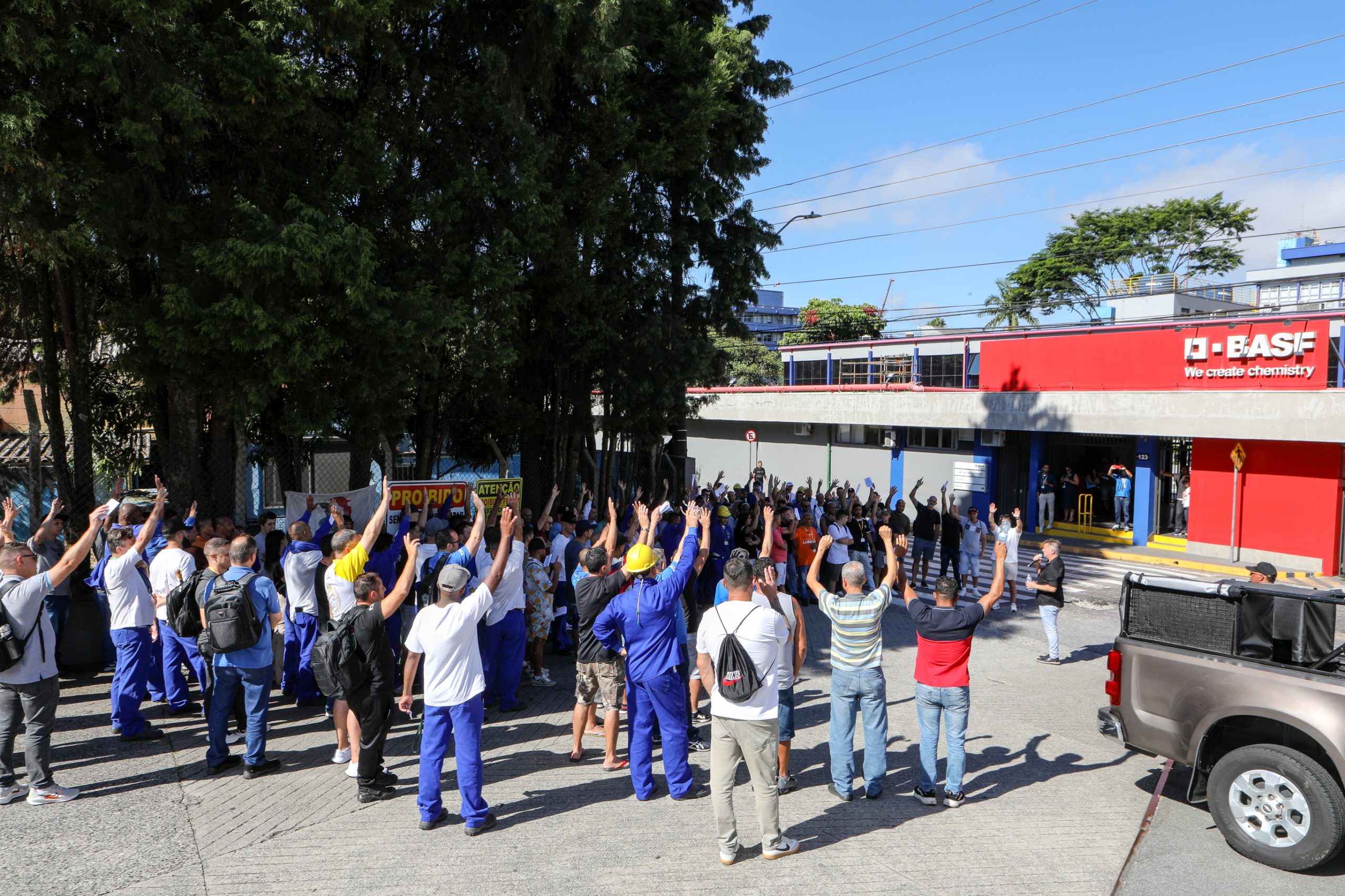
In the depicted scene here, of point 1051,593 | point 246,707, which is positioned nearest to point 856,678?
point 246,707

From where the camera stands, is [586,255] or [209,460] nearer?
[209,460]

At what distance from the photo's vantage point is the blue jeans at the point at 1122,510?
2241cm

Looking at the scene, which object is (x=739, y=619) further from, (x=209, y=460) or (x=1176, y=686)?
(x=209, y=460)

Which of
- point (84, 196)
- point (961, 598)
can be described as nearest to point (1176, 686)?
point (961, 598)

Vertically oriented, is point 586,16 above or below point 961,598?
above

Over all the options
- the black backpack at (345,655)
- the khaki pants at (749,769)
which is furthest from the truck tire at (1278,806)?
the black backpack at (345,655)

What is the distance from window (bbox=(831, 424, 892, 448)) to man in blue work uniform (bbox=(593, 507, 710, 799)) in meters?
21.5

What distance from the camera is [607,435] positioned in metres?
16.0

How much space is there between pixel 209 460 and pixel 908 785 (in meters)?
10.1

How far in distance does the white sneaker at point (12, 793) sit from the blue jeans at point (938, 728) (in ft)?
20.6

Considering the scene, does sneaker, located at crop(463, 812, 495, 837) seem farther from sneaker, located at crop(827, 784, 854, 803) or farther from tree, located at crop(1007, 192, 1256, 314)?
tree, located at crop(1007, 192, 1256, 314)

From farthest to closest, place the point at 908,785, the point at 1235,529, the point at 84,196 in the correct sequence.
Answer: the point at 1235,529, the point at 84,196, the point at 908,785

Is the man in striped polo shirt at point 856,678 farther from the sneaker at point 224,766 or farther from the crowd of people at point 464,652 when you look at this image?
the sneaker at point 224,766

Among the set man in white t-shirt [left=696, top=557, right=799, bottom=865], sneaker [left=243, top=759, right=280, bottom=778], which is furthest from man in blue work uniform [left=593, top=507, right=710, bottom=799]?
sneaker [left=243, top=759, right=280, bottom=778]
